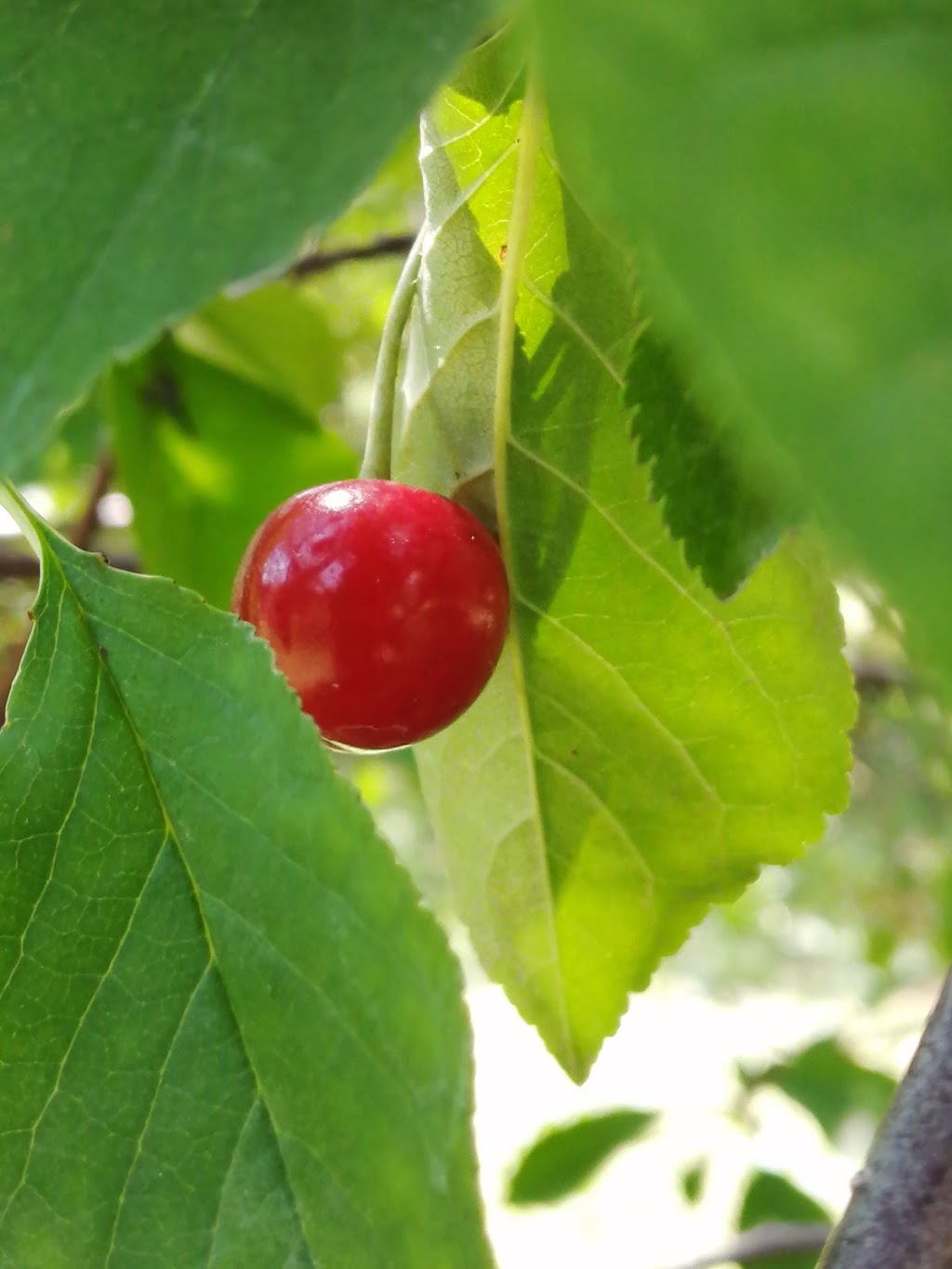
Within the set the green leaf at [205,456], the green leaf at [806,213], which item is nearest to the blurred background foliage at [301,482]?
the green leaf at [205,456]

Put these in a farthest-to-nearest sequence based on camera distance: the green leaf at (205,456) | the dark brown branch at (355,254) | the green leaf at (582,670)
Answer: the dark brown branch at (355,254)
the green leaf at (205,456)
the green leaf at (582,670)

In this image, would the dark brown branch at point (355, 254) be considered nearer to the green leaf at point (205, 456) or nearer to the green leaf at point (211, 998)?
the green leaf at point (205, 456)

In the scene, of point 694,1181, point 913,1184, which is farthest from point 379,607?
point 694,1181

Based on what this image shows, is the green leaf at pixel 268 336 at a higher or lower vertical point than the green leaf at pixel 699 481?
lower

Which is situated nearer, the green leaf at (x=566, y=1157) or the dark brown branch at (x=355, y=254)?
the dark brown branch at (x=355, y=254)

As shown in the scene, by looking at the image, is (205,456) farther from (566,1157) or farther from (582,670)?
(566,1157)

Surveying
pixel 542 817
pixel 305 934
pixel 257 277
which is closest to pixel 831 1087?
pixel 542 817

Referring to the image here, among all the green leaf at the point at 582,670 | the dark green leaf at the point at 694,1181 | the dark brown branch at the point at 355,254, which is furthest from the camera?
the dark green leaf at the point at 694,1181

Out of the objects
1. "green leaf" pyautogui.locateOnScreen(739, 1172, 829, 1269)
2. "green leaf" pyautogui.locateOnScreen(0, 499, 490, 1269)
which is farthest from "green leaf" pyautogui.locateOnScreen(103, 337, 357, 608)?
"green leaf" pyautogui.locateOnScreen(739, 1172, 829, 1269)
